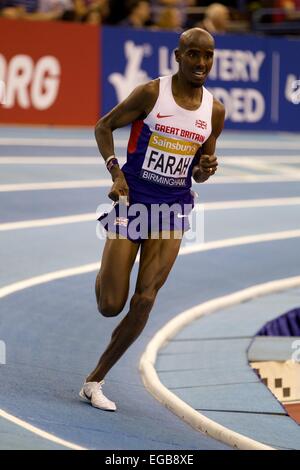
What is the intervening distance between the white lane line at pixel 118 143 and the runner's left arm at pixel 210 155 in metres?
9.32

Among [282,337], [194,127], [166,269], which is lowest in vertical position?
Answer: [282,337]

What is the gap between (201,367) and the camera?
7.84m

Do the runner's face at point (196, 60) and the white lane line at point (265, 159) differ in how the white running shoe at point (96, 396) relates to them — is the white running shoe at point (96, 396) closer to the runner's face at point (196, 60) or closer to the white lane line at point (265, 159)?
the runner's face at point (196, 60)

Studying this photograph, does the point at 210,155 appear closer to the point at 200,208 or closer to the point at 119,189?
the point at 119,189

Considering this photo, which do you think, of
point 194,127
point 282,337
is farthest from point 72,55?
point 194,127

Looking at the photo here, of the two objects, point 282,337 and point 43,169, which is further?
point 43,169

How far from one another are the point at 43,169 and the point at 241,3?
8.85 m

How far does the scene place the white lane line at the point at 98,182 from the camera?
13.1 meters

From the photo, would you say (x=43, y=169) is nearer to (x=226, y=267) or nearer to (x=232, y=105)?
(x=226, y=267)

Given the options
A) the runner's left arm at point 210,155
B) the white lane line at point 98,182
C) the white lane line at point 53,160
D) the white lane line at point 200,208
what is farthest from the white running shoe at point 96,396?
the white lane line at point 53,160

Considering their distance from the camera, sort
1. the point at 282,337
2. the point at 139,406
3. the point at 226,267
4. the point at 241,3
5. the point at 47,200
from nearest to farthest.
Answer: the point at 139,406
the point at 282,337
the point at 226,267
the point at 47,200
the point at 241,3

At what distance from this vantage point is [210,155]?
6.39 m

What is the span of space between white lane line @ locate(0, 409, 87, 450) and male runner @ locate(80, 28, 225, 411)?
735 mm

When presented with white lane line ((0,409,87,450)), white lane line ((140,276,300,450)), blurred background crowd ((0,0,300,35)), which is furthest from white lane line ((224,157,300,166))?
white lane line ((0,409,87,450))
